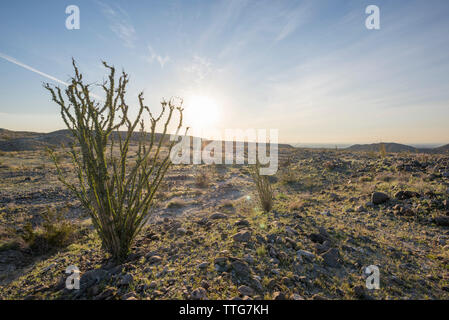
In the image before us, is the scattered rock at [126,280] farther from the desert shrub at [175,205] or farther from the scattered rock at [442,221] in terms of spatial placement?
the scattered rock at [442,221]

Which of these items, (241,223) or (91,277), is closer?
(91,277)

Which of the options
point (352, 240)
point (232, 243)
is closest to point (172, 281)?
point (232, 243)

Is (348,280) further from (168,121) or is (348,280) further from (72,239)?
→ (72,239)

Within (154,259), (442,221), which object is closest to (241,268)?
(154,259)

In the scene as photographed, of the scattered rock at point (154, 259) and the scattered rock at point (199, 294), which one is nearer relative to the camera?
the scattered rock at point (199, 294)

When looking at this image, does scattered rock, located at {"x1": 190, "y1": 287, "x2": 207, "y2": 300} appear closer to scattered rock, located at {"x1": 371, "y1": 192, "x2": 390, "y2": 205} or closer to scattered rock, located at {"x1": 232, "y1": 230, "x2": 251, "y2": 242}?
scattered rock, located at {"x1": 232, "y1": 230, "x2": 251, "y2": 242}

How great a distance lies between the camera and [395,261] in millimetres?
3219

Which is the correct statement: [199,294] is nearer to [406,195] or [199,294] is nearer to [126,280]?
[126,280]

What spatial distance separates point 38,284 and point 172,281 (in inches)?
75.3

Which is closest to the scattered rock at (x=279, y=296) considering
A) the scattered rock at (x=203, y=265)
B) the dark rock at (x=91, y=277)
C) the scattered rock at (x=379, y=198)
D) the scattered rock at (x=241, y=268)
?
the scattered rock at (x=241, y=268)

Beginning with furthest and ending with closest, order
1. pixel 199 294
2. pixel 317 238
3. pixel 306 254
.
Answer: pixel 317 238, pixel 306 254, pixel 199 294

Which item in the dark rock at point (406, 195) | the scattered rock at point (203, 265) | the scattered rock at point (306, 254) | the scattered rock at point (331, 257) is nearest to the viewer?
the scattered rock at point (203, 265)

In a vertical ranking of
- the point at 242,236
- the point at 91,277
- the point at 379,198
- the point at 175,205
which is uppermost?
the point at 379,198

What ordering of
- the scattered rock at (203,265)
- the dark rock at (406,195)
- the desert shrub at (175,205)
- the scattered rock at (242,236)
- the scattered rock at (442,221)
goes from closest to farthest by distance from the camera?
the scattered rock at (203,265), the scattered rock at (242,236), the scattered rock at (442,221), the dark rock at (406,195), the desert shrub at (175,205)
